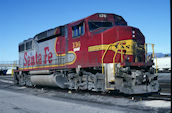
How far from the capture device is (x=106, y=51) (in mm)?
10102

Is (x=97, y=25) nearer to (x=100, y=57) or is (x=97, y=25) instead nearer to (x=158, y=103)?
(x=100, y=57)

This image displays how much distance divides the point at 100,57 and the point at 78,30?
2.30 m

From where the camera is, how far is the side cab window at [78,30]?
11.3 meters

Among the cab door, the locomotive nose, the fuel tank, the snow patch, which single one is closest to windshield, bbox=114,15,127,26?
the locomotive nose

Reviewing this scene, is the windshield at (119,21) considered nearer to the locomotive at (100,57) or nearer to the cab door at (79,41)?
the locomotive at (100,57)

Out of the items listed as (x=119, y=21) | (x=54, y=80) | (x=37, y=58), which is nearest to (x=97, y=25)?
(x=119, y=21)

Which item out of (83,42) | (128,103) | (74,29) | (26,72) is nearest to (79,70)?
(83,42)

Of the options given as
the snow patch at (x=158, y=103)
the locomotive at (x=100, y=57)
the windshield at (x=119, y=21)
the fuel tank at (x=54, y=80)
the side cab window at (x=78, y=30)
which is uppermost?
the windshield at (x=119, y=21)

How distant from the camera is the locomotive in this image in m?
9.36

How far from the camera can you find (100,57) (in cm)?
1031

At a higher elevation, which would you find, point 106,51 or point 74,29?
point 74,29

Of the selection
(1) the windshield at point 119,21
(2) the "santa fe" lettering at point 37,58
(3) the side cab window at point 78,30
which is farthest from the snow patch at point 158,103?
(2) the "santa fe" lettering at point 37,58

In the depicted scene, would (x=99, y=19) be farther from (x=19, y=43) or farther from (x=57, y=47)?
(x=19, y=43)

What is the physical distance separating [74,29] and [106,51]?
281 cm
